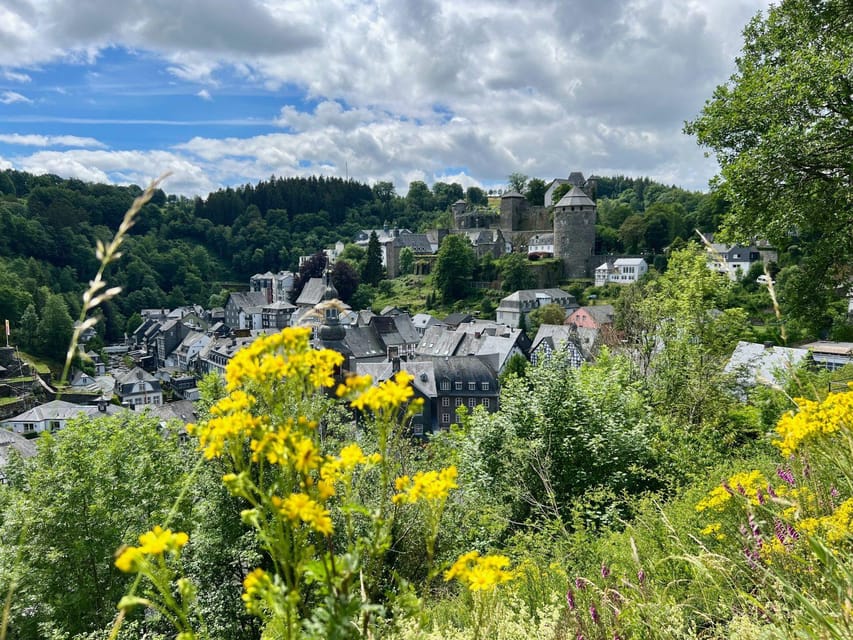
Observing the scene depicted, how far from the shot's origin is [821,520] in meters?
2.52

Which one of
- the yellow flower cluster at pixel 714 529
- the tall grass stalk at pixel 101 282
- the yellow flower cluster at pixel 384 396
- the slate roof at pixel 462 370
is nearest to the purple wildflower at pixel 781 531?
the yellow flower cluster at pixel 714 529

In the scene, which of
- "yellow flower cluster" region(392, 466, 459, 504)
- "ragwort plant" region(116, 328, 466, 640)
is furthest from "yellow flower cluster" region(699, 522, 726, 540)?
"ragwort plant" region(116, 328, 466, 640)

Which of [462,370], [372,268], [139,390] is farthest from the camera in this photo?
[372,268]

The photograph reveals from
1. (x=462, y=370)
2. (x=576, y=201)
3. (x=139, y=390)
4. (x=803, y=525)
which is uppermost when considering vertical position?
(x=576, y=201)

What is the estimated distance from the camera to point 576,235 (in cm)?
7562

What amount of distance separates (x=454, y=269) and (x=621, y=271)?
22365 millimetres

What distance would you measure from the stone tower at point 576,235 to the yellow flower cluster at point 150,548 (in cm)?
7811

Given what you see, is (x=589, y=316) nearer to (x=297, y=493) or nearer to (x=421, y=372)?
(x=421, y=372)

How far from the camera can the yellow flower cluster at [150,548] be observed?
1.18m

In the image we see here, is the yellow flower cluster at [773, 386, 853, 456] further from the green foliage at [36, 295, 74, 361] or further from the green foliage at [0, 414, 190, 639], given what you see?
the green foliage at [36, 295, 74, 361]

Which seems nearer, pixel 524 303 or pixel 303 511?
pixel 303 511

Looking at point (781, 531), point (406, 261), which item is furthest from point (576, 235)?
point (781, 531)

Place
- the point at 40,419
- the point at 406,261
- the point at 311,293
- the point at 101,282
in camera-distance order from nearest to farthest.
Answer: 1. the point at 101,282
2. the point at 40,419
3. the point at 311,293
4. the point at 406,261

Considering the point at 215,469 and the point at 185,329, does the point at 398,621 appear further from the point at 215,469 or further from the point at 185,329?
the point at 185,329
